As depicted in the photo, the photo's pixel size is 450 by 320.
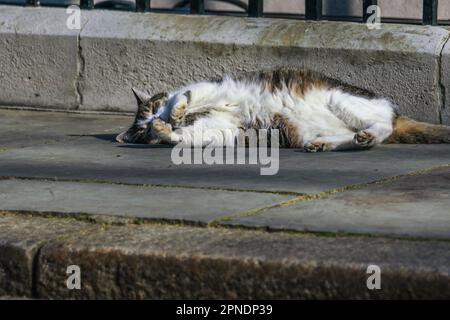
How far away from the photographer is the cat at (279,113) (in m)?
6.06

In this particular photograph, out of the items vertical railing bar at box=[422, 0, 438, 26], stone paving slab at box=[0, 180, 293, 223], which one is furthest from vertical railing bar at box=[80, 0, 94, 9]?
stone paving slab at box=[0, 180, 293, 223]

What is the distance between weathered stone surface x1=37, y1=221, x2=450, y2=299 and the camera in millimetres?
3379

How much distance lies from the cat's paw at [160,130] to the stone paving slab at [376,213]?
1.73m

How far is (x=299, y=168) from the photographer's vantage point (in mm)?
5230

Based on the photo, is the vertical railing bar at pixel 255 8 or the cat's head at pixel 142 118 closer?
the cat's head at pixel 142 118

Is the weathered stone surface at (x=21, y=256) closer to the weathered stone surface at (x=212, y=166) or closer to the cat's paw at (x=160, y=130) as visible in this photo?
the weathered stone surface at (x=212, y=166)

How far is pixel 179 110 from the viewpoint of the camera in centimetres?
621

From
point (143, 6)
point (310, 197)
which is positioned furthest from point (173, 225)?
point (143, 6)

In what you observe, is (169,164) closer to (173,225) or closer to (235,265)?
(173,225)

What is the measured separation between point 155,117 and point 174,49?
36.7 inches

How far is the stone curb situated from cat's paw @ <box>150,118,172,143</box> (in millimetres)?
2133

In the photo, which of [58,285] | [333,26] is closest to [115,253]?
[58,285]

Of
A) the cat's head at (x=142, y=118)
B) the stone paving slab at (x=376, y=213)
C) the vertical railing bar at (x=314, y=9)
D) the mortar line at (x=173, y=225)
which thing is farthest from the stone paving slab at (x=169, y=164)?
the vertical railing bar at (x=314, y=9)
